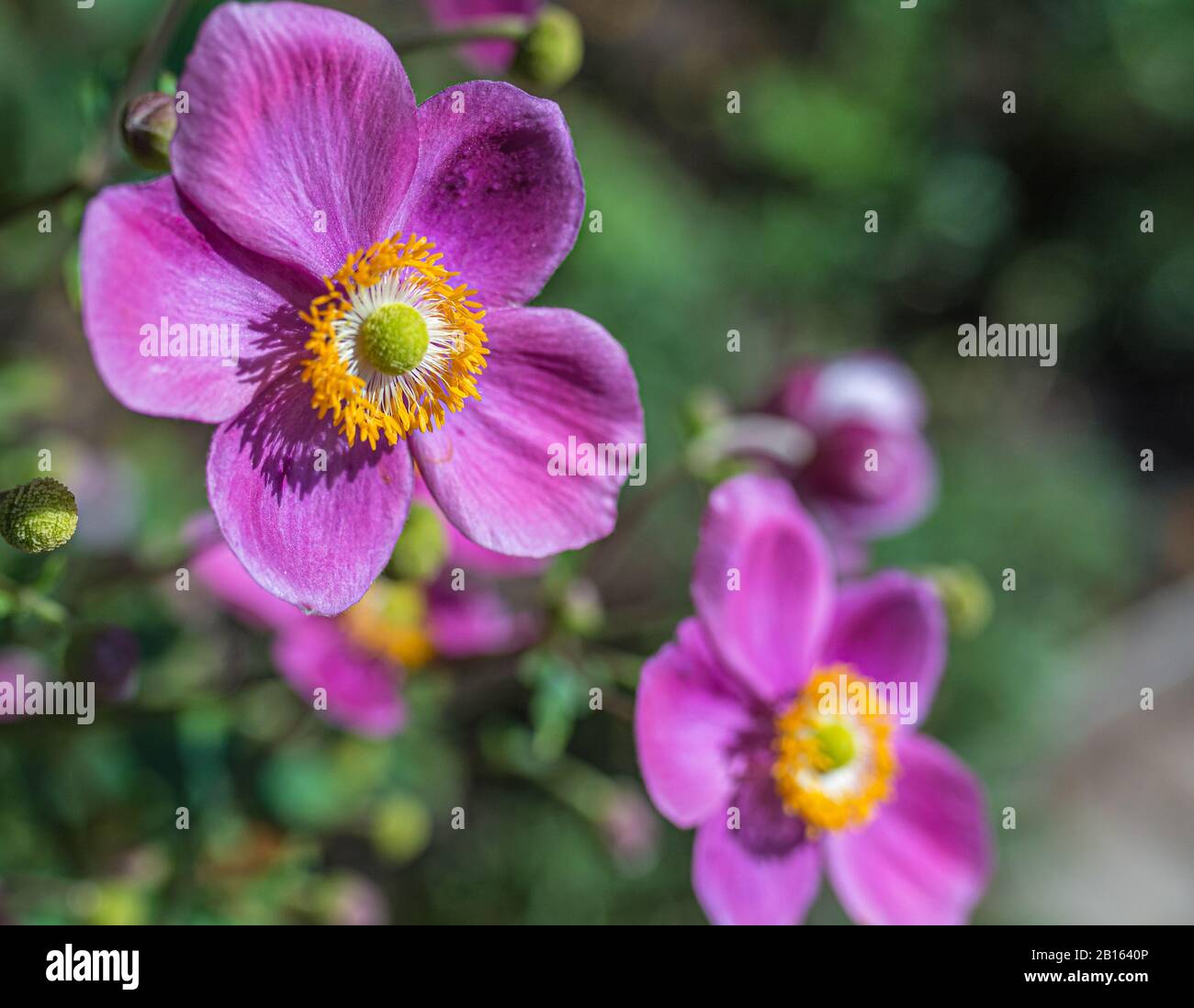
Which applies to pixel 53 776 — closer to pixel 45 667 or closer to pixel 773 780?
pixel 45 667

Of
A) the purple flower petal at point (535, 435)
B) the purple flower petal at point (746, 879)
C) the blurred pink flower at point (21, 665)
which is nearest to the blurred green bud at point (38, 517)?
the purple flower petal at point (535, 435)

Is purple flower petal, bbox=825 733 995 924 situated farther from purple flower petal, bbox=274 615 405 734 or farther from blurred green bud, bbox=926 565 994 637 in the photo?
purple flower petal, bbox=274 615 405 734

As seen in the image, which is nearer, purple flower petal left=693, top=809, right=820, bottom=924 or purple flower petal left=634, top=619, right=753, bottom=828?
purple flower petal left=634, top=619, right=753, bottom=828

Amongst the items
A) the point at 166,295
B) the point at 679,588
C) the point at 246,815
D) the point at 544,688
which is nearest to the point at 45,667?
the point at 246,815

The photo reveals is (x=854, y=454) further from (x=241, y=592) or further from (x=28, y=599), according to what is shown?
(x=28, y=599)

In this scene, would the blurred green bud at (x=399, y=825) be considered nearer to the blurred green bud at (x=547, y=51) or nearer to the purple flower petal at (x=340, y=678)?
the purple flower petal at (x=340, y=678)

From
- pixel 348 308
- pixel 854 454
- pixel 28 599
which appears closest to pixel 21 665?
pixel 28 599

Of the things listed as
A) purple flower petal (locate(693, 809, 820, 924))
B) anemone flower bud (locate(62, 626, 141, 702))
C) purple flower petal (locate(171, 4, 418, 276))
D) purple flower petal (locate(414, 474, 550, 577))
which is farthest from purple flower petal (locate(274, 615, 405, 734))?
purple flower petal (locate(171, 4, 418, 276))
